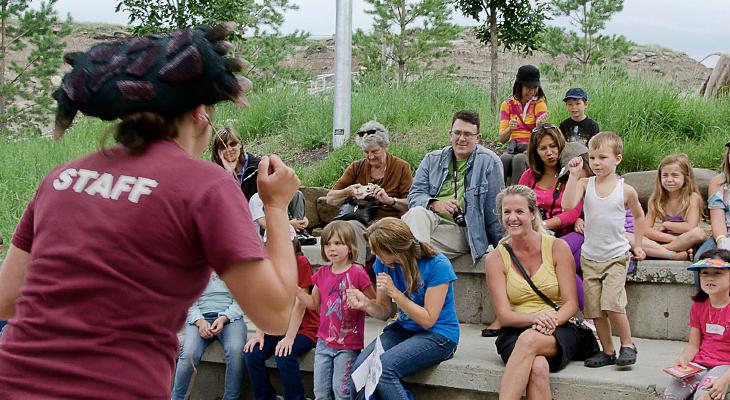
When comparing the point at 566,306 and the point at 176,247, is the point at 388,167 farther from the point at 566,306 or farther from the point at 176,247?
the point at 176,247

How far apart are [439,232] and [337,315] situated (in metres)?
1.21

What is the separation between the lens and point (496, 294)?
548 cm

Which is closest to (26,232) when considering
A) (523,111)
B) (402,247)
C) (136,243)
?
(136,243)

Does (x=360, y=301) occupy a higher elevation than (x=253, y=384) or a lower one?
higher

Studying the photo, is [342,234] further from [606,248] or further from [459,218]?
[606,248]

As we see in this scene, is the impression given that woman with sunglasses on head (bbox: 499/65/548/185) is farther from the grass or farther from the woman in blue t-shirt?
the woman in blue t-shirt

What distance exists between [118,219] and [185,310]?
25 centimetres

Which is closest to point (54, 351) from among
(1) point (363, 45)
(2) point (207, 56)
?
(2) point (207, 56)

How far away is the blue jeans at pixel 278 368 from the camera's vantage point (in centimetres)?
602

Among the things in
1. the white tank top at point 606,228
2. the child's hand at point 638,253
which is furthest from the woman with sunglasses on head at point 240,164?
the child's hand at point 638,253

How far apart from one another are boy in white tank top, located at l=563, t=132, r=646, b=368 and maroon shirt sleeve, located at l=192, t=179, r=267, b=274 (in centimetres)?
391

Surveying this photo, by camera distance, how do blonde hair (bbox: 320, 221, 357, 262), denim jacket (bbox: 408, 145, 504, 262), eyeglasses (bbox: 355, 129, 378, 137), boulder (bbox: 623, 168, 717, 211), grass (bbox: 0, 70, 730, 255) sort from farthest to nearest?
grass (bbox: 0, 70, 730, 255), boulder (bbox: 623, 168, 717, 211), eyeglasses (bbox: 355, 129, 378, 137), denim jacket (bbox: 408, 145, 504, 262), blonde hair (bbox: 320, 221, 357, 262)

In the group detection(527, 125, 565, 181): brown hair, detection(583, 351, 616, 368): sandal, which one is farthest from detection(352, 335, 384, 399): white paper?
detection(527, 125, 565, 181): brown hair

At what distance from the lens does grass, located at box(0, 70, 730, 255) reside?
937 centimetres
